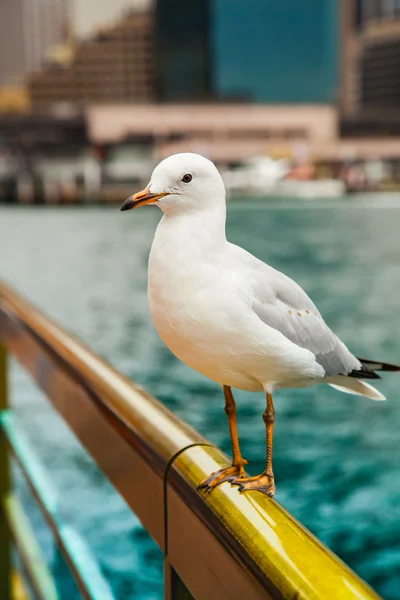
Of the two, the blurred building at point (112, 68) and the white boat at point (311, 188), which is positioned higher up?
the blurred building at point (112, 68)

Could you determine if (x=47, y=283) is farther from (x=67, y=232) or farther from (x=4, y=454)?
(x=4, y=454)

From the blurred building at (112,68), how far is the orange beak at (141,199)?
49936 millimetres

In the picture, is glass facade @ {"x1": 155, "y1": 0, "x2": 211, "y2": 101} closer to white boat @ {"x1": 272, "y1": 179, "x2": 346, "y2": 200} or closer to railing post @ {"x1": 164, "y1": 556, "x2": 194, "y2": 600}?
white boat @ {"x1": 272, "y1": 179, "x2": 346, "y2": 200}

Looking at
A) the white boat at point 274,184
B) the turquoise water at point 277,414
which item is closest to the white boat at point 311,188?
the white boat at point 274,184

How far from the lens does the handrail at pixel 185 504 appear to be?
29 centimetres

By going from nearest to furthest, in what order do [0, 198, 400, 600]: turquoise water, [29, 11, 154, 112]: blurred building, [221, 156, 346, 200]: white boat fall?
[0, 198, 400, 600]: turquoise water
[221, 156, 346, 200]: white boat
[29, 11, 154, 112]: blurred building

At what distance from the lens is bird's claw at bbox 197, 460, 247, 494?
0.37 m

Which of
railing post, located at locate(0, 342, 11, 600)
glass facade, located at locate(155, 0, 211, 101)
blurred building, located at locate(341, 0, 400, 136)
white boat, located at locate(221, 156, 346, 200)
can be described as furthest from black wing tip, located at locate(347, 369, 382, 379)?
glass facade, located at locate(155, 0, 211, 101)

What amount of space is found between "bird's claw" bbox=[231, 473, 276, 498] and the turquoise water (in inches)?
4.7

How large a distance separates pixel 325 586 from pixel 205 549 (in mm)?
92

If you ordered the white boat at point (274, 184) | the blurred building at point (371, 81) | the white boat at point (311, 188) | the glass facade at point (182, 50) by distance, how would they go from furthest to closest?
the glass facade at point (182, 50) < the blurred building at point (371, 81) < the white boat at point (311, 188) < the white boat at point (274, 184)

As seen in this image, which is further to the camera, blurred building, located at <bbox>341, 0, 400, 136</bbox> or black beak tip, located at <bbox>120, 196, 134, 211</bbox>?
blurred building, located at <bbox>341, 0, 400, 136</bbox>

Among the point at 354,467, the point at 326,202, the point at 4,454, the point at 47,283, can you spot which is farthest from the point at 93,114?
the point at 4,454

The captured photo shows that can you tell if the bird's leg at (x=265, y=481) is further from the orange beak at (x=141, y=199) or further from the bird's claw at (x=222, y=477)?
the orange beak at (x=141, y=199)
